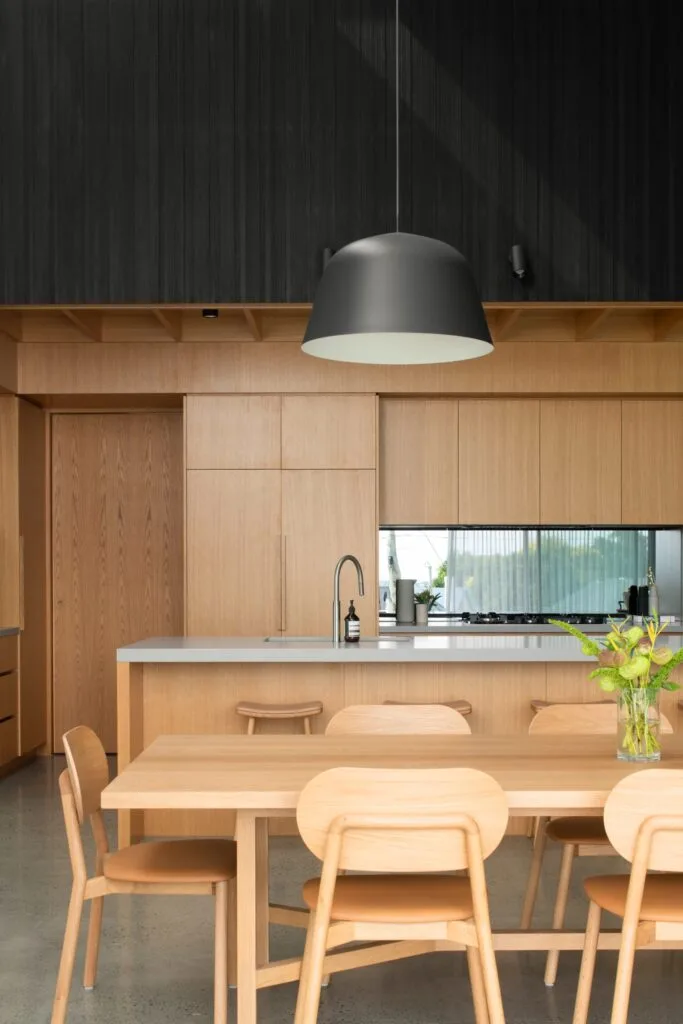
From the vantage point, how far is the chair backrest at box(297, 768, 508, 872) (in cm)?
236

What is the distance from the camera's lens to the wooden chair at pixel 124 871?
2.87 m

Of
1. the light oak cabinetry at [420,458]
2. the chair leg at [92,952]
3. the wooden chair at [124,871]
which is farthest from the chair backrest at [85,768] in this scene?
the light oak cabinetry at [420,458]

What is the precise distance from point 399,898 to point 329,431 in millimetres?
4364

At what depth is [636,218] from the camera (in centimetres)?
567

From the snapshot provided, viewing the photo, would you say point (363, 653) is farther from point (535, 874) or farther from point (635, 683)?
point (635, 683)

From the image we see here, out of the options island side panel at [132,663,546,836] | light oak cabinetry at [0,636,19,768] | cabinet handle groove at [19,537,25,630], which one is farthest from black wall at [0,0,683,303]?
light oak cabinetry at [0,636,19,768]

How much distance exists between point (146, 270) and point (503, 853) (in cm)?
333

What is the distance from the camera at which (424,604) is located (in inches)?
280

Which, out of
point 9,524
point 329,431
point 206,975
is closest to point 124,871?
point 206,975

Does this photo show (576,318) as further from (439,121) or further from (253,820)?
(253,820)

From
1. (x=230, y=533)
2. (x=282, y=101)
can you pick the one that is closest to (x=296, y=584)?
(x=230, y=533)

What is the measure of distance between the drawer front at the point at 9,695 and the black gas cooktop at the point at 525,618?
9.41ft

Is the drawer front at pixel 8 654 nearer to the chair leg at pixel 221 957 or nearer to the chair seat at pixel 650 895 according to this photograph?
the chair leg at pixel 221 957

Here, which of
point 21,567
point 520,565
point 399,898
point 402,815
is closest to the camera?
point 402,815
